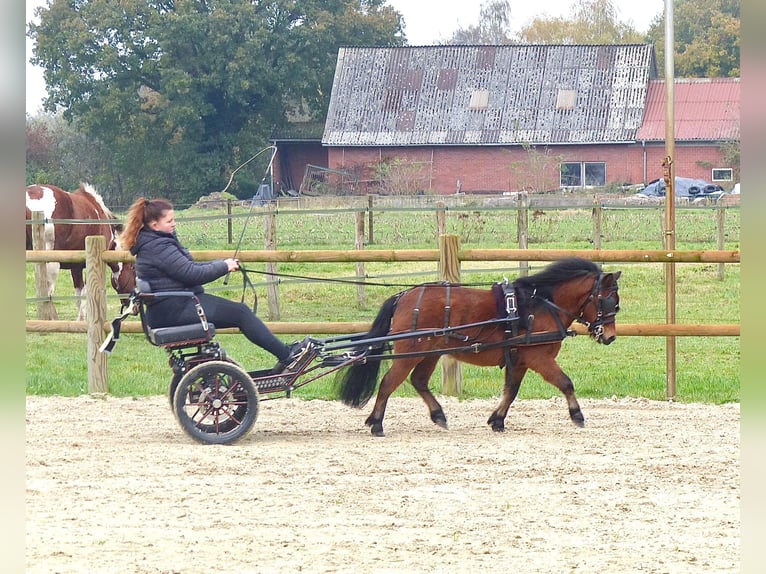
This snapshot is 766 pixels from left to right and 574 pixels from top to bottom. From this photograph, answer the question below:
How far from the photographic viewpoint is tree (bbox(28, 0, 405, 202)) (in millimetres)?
46312

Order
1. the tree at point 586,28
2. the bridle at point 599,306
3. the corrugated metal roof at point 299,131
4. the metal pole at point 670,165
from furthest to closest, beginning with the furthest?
the tree at point 586,28
the corrugated metal roof at point 299,131
the metal pole at point 670,165
the bridle at point 599,306

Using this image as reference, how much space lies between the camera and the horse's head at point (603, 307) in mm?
7523

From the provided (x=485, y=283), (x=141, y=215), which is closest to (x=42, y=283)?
(x=141, y=215)

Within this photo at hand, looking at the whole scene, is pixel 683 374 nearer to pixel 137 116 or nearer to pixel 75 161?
pixel 137 116

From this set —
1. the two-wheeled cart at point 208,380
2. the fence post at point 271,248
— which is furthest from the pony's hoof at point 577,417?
Result: the fence post at point 271,248

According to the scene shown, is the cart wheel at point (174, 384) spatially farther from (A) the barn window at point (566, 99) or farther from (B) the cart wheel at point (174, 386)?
(A) the barn window at point (566, 99)

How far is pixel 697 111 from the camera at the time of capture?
1697 inches

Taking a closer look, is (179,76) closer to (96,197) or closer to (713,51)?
(713,51)

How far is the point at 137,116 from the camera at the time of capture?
46.9 metres

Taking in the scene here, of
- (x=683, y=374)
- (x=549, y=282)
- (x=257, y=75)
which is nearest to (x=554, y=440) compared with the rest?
(x=549, y=282)

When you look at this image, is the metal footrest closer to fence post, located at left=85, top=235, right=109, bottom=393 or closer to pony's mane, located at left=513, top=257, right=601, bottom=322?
pony's mane, located at left=513, top=257, right=601, bottom=322

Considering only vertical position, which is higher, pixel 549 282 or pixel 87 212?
pixel 87 212

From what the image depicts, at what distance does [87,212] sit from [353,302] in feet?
12.9

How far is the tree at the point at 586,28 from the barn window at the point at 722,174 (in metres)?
24.8
